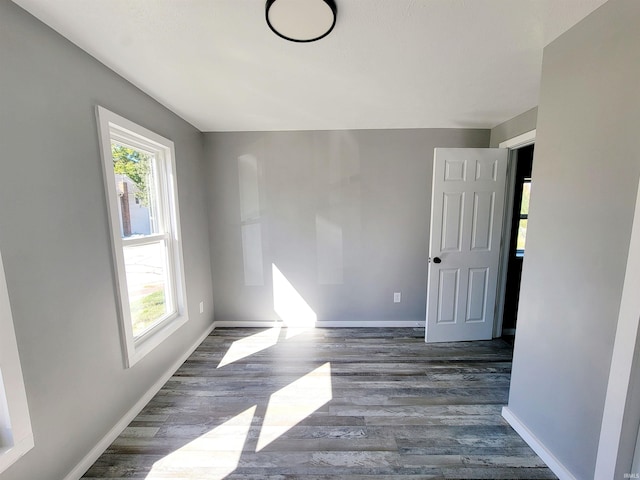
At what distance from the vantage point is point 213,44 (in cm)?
135

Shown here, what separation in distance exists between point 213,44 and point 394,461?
2558 mm

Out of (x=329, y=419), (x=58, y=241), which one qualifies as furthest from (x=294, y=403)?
(x=58, y=241)

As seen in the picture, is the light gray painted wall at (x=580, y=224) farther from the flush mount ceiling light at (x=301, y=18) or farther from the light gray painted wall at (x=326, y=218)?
the light gray painted wall at (x=326, y=218)

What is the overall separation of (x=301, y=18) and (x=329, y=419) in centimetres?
235

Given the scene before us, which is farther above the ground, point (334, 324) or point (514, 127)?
point (514, 127)

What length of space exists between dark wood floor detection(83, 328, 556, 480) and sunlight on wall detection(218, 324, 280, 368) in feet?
0.06

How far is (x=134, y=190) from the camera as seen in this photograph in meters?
1.96

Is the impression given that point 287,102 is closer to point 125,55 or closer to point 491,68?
point 125,55

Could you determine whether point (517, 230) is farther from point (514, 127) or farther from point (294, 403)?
point (294, 403)

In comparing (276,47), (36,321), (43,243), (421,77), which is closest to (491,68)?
(421,77)

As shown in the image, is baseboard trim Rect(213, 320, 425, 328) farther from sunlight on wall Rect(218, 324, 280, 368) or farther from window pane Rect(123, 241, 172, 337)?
window pane Rect(123, 241, 172, 337)

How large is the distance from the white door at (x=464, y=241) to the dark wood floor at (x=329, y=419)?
0.98 ft

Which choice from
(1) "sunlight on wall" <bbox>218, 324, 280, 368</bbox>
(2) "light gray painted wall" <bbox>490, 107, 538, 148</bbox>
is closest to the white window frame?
(1) "sunlight on wall" <bbox>218, 324, 280, 368</bbox>

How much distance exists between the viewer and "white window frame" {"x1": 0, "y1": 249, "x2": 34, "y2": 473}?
39.4 inches
